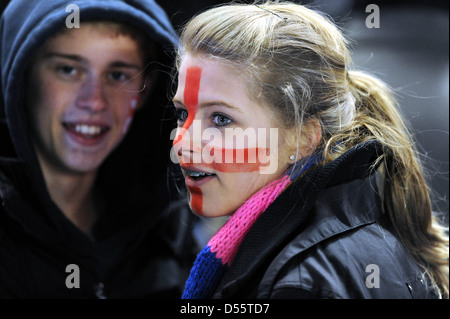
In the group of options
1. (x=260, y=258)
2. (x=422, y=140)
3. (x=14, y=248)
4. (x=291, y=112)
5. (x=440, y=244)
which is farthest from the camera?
Answer: (x=422, y=140)

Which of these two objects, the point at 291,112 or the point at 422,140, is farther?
the point at 422,140

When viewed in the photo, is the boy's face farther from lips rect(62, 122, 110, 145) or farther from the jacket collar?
the jacket collar

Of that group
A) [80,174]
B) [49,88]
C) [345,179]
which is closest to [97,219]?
[80,174]

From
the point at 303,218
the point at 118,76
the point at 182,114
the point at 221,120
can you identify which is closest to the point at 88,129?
the point at 118,76

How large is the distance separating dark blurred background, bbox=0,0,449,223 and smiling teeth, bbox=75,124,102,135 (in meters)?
0.38

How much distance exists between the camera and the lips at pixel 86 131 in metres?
1.47

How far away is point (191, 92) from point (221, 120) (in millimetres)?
81

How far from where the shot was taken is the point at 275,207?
967mm

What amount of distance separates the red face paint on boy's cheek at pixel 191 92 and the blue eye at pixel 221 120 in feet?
0.14

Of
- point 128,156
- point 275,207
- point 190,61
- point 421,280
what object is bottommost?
point 421,280

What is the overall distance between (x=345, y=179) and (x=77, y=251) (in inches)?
30.8

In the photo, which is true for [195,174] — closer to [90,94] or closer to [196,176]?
[196,176]

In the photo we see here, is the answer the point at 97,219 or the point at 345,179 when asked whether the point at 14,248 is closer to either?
the point at 97,219

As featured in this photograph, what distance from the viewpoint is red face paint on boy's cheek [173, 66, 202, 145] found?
1.03 meters
